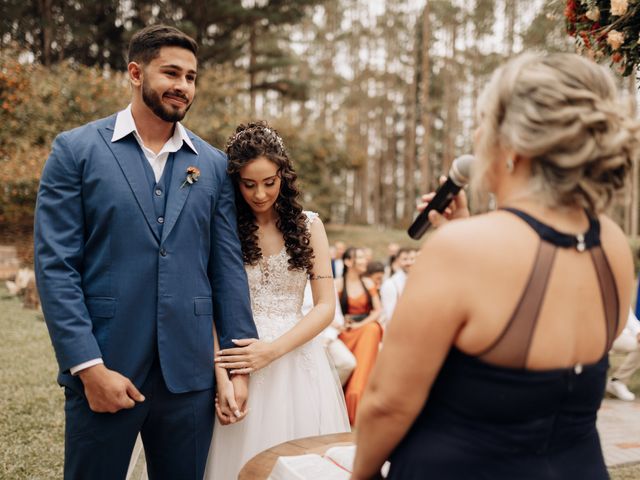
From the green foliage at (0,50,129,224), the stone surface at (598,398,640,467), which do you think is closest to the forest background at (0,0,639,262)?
the green foliage at (0,50,129,224)

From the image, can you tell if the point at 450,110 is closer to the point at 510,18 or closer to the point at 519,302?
the point at 510,18

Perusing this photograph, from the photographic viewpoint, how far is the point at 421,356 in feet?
4.14

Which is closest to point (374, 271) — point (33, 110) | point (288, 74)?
point (33, 110)

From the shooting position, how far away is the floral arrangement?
276 cm

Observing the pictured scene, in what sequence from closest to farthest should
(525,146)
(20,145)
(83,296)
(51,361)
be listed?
(525,146) < (83,296) < (51,361) < (20,145)

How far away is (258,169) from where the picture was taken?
2.66m

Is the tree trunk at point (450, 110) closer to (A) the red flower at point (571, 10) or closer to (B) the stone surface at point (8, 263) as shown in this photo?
(B) the stone surface at point (8, 263)

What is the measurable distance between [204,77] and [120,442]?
58.6 ft

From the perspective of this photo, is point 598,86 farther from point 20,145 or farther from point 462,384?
point 20,145

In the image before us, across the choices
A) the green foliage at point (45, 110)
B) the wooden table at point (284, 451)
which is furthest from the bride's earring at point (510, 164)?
the green foliage at point (45, 110)

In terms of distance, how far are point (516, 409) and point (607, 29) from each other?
2227mm

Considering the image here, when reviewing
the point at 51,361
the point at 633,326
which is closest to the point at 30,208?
the point at 51,361

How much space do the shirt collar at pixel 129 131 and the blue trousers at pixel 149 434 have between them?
884 millimetres

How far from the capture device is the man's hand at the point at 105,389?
6.76 ft
